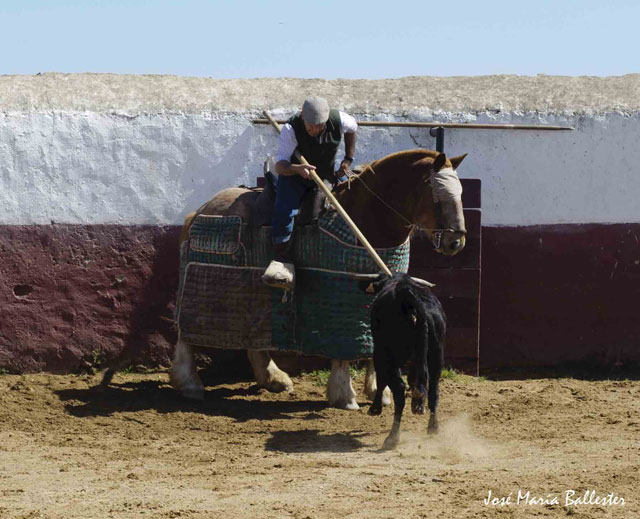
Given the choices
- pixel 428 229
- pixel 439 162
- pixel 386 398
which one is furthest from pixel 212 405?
pixel 439 162

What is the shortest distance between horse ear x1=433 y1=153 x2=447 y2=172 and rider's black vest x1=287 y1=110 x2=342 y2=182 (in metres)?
0.87

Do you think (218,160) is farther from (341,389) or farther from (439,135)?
(341,389)

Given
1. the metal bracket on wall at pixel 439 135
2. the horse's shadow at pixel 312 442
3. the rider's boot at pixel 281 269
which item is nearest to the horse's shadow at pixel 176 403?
the horse's shadow at pixel 312 442

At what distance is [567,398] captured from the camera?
26.2 feet

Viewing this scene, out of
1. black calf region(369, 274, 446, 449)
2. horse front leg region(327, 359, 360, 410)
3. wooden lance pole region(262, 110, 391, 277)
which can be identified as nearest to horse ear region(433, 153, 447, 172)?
wooden lance pole region(262, 110, 391, 277)

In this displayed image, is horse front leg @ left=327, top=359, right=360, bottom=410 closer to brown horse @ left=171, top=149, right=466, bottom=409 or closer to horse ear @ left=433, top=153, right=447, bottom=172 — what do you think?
brown horse @ left=171, top=149, right=466, bottom=409

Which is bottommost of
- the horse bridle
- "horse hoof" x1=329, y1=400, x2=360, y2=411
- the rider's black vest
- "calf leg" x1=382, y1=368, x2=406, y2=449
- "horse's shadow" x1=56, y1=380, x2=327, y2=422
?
"horse's shadow" x1=56, y1=380, x2=327, y2=422

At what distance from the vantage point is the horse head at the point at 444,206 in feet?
23.3

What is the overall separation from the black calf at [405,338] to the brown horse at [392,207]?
0.76 m

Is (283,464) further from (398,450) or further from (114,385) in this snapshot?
(114,385)

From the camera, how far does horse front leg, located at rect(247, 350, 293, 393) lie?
8.38 metres

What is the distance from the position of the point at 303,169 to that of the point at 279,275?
0.77 meters

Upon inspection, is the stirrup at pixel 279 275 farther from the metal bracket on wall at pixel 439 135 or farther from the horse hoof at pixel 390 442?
the metal bracket on wall at pixel 439 135

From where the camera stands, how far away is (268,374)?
331 inches
